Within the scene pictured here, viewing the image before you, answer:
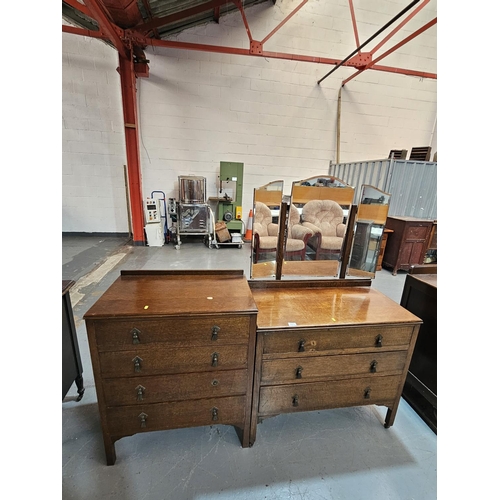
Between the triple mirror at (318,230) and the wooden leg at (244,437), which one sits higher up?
the triple mirror at (318,230)

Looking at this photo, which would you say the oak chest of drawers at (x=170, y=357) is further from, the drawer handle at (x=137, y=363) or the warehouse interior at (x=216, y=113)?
the warehouse interior at (x=216, y=113)

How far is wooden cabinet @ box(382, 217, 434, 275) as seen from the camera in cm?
420

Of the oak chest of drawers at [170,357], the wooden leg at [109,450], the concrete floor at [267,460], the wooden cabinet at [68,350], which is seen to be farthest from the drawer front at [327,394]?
the wooden cabinet at [68,350]

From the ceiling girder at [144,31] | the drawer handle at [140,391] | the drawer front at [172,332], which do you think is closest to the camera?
the drawer front at [172,332]

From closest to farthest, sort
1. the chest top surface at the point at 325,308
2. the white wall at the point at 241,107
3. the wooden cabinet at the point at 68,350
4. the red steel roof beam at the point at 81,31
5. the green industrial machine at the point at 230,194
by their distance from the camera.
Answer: the chest top surface at the point at 325,308 < the wooden cabinet at the point at 68,350 < the red steel roof beam at the point at 81,31 < the white wall at the point at 241,107 < the green industrial machine at the point at 230,194

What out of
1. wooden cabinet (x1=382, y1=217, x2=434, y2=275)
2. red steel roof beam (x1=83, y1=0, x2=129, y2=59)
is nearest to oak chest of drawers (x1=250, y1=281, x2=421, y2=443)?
wooden cabinet (x1=382, y1=217, x2=434, y2=275)

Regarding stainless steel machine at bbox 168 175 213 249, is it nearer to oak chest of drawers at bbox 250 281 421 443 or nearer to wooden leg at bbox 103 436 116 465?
oak chest of drawers at bbox 250 281 421 443

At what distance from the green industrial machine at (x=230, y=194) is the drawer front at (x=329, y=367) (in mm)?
4267

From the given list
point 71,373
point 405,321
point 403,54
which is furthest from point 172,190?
point 403,54

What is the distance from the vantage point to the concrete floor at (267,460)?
1247mm

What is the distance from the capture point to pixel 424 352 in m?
1.74

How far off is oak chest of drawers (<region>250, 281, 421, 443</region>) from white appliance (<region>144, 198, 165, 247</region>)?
407 centimetres

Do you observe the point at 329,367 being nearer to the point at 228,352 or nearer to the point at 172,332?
the point at 228,352
